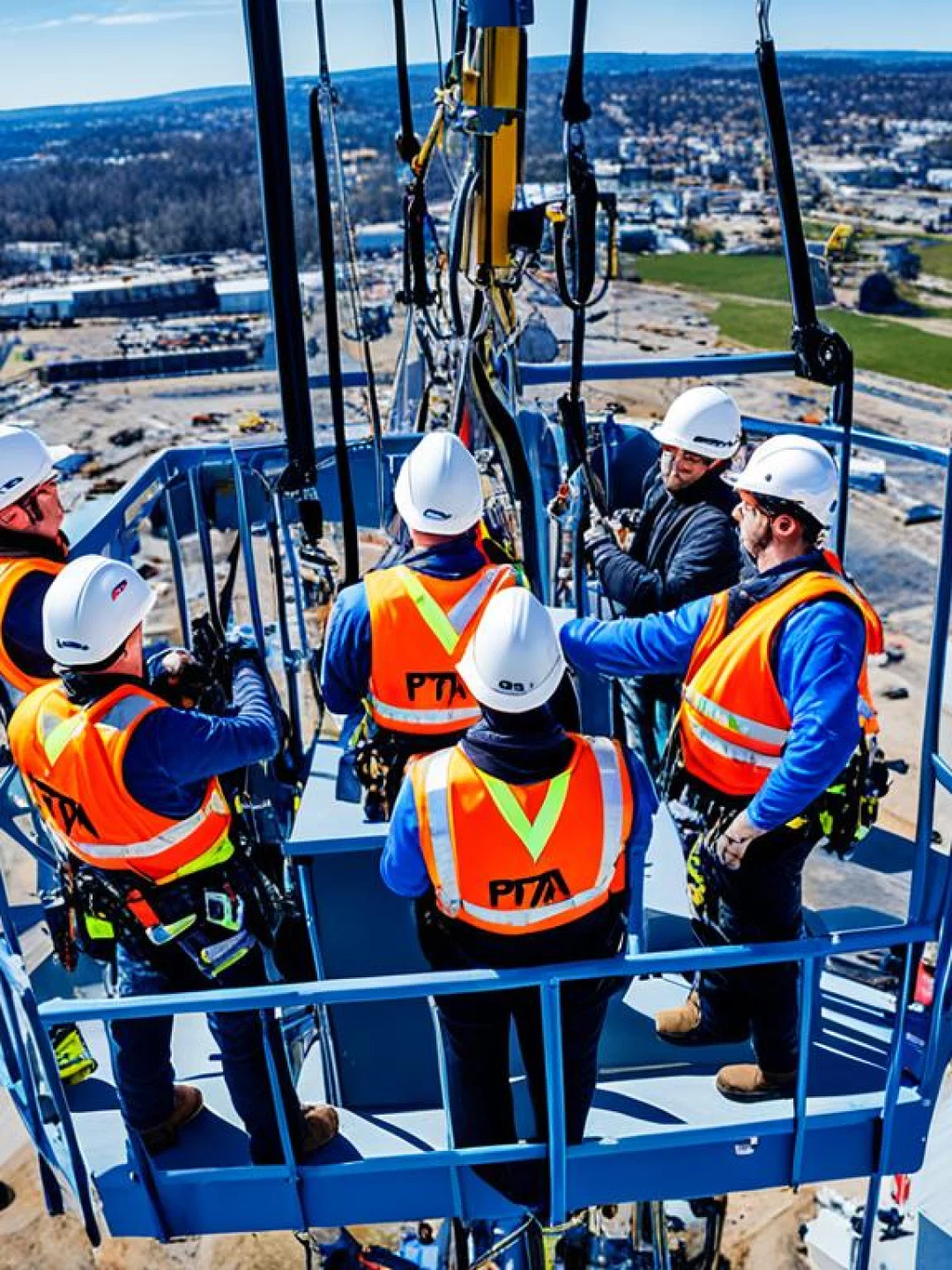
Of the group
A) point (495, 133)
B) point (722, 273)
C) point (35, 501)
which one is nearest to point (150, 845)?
point (35, 501)

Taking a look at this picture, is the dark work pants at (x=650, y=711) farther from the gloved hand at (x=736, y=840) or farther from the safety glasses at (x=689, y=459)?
the gloved hand at (x=736, y=840)

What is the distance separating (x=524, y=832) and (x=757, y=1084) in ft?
5.86

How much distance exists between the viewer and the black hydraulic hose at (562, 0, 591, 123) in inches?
222

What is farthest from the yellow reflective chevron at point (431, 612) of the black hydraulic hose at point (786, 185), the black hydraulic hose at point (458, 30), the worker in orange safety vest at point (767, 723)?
the black hydraulic hose at point (458, 30)

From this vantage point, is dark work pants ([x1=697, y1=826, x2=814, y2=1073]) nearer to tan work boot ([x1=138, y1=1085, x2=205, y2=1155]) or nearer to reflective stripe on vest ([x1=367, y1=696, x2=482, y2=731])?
reflective stripe on vest ([x1=367, y1=696, x2=482, y2=731])

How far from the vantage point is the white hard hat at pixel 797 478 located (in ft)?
13.1

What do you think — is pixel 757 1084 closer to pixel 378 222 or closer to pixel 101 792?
pixel 101 792

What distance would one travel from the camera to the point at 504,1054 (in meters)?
3.91

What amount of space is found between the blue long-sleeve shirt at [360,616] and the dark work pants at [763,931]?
4.60ft

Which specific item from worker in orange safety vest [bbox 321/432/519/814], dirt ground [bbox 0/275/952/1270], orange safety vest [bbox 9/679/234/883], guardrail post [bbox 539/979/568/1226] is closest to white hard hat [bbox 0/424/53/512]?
orange safety vest [bbox 9/679/234/883]

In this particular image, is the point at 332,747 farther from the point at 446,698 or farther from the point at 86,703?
the point at 86,703

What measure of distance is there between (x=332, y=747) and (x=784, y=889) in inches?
98.6

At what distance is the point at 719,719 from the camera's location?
13.3 ft

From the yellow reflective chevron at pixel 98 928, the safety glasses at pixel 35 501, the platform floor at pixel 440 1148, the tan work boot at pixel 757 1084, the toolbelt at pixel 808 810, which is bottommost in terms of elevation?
the platform floor at pixel 440 1148
